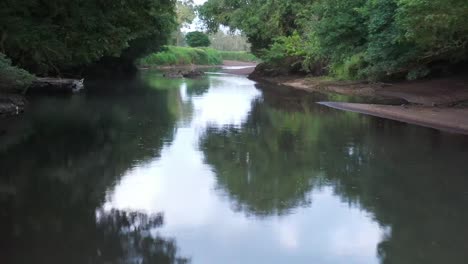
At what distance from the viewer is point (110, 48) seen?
13070 mm

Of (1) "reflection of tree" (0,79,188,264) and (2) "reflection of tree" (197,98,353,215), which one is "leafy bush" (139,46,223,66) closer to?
(1) "reflection of tree" (0,79,188,264)

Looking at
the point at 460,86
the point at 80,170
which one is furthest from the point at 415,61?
the point at 80,170

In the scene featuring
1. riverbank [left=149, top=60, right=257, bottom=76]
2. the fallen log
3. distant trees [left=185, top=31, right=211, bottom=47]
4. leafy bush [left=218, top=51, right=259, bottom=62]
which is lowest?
riverbank [left=149, top=60, right=257, bottom=76]

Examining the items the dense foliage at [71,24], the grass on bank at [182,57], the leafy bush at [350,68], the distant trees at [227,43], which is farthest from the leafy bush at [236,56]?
the dense foliage at [71,24]

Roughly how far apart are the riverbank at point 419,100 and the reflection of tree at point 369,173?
116 centimetres

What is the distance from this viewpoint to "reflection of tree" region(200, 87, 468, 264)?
7.97m

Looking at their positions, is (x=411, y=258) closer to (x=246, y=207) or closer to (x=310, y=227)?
(x=310, y=227)

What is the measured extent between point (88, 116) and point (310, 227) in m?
13.7

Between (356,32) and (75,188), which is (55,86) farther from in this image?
(75,188)

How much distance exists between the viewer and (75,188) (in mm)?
9984

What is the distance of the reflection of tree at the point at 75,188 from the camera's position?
276 inches

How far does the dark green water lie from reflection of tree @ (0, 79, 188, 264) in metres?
0.03

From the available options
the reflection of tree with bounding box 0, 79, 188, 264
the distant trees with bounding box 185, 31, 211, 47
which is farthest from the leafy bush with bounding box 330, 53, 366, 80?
the distant trees with bounding box 185, 31, 211, 47

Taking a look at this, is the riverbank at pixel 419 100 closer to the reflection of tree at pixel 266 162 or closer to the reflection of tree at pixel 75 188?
the reflection of tree at pixel 266 162
